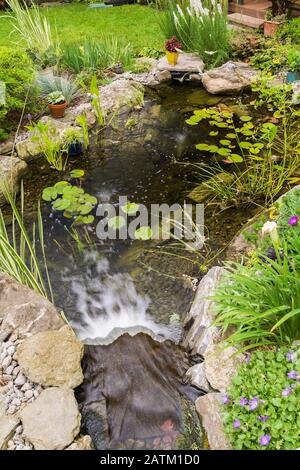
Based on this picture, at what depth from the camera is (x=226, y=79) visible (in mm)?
6438

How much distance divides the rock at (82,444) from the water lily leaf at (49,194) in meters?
2.82

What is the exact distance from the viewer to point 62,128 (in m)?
5.46

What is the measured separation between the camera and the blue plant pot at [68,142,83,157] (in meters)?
5.21

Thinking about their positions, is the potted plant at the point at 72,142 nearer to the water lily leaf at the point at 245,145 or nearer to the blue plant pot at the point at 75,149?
the blue plant pot at the point at 75,149

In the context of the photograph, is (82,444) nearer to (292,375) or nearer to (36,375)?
(36,375)

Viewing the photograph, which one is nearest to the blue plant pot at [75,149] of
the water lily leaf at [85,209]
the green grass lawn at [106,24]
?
the water lily leaf at [85,209]

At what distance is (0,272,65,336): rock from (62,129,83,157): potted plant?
A: 2587 mm

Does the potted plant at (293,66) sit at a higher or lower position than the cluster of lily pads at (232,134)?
higher

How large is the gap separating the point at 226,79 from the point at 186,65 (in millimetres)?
833

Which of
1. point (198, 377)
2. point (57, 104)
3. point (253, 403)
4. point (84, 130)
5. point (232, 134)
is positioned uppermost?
point (57, 104)

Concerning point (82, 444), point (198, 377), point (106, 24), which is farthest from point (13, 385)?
point (106, 24)

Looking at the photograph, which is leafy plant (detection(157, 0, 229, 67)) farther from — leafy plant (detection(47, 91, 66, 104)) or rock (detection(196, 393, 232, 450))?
rock (detection(196, 393, 232, 450))

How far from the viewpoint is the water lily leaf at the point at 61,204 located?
440 centimetres
